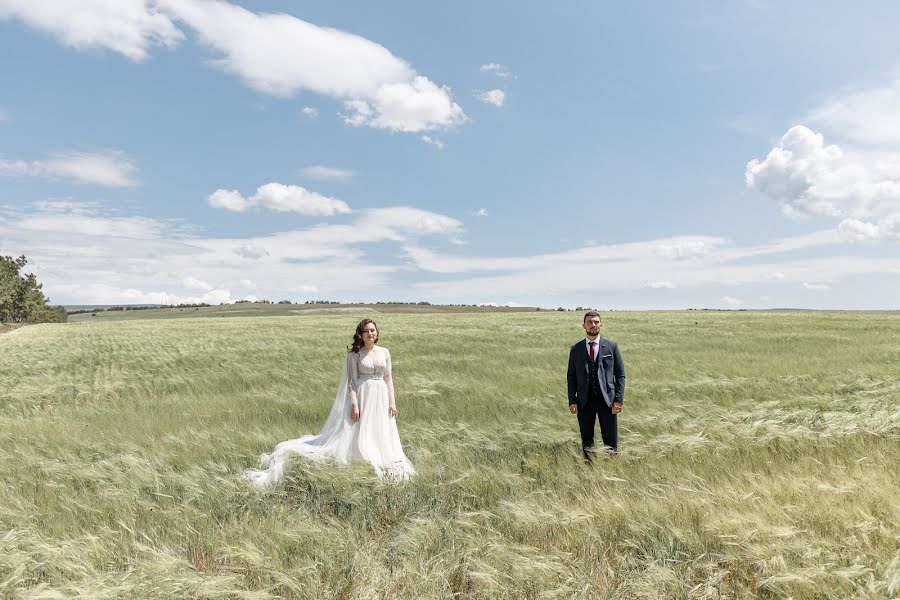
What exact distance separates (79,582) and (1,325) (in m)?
90.6

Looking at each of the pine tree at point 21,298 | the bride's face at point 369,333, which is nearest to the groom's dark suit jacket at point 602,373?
the bride's face at point 369,333

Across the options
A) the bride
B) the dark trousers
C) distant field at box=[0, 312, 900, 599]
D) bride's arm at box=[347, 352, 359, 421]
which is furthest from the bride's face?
the dark trousers

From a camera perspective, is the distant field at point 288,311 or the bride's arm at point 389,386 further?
the distant field at point 288,311

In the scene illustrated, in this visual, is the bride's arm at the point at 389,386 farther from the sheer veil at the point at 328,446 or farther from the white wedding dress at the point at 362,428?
the sheer veil at the point at 328,446

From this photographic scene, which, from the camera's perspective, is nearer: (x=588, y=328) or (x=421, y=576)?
(x=421, y=576)

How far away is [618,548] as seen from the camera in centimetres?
383

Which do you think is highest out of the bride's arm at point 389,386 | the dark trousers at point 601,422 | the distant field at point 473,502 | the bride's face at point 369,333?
the bride's face at point 369,333

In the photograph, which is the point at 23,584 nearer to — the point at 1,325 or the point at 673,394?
the point at 673,394

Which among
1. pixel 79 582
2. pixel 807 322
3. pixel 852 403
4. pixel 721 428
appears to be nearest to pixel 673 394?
pixel 852 403

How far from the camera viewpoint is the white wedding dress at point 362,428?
21.1 ft

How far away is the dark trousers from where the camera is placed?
6484 millimetres

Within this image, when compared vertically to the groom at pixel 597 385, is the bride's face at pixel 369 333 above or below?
above

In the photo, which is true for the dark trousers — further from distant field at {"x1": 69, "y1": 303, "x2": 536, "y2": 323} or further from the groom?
distant field at {"x1": 69, "y1": 303, "x2": 536, "y2": 323}

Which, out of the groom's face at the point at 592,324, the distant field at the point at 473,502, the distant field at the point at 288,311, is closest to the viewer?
the distant field at the point at 473,502
